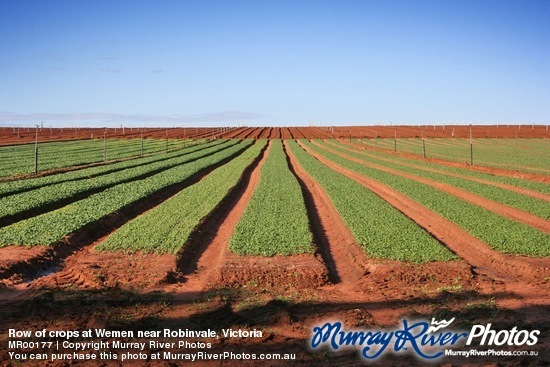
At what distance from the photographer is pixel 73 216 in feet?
56.4

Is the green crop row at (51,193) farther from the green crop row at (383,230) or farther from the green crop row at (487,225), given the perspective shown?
the green crop row at (487,225)

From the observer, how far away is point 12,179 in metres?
28.4

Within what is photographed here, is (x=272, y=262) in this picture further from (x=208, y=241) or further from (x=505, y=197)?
(x=505, y=197)

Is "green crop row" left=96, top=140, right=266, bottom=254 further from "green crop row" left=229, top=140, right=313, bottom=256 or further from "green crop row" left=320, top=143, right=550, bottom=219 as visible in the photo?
"green crop row" left=320, top=143, right=550, bottom=219

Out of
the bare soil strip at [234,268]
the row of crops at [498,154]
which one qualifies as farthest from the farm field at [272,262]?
the row of crops at [498,154]

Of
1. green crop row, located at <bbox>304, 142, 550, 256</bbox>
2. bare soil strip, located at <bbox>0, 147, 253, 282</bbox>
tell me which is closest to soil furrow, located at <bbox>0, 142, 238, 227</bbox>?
bare soil strip, located at <bbox>0, 147, 253, 282</bbox>

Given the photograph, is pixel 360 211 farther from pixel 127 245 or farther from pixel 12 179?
pixel 12 179

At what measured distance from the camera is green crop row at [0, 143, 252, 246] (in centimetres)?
1437

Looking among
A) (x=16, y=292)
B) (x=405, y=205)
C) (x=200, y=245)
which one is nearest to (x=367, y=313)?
(x=200, y=245)

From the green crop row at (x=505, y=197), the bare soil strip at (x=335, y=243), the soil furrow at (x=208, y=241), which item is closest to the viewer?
the bare soil strip at (x=335, y=243)

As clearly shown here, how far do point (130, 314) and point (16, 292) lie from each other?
3.43 meters

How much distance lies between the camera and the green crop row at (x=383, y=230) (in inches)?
525

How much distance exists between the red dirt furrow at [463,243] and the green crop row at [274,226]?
479cm

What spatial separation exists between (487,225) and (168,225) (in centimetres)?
1150
